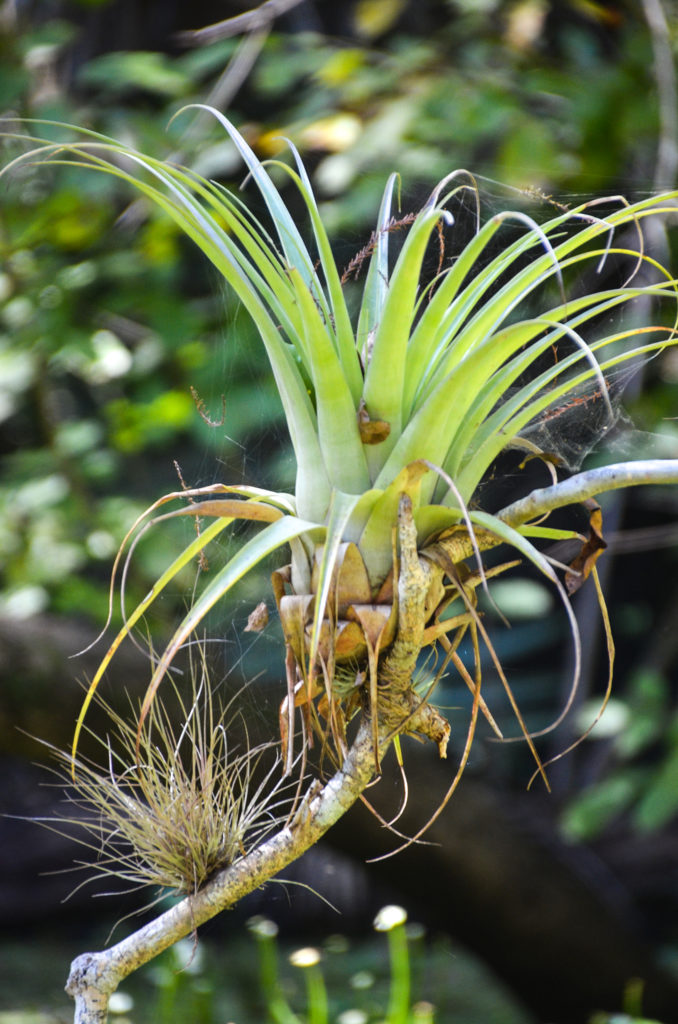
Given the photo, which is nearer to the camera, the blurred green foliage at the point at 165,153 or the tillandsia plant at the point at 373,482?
the tillandsia plant at the point at 373,482

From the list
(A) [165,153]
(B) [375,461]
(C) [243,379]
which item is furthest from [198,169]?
(B) [375,461]

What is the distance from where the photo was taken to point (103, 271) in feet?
4.64

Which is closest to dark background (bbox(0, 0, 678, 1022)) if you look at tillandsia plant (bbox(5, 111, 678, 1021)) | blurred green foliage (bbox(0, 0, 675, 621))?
blurred green foliage (bbox(0, 0, 675, 621))

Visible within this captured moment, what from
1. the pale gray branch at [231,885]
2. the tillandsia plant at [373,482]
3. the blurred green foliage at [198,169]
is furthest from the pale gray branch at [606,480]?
the blurred green foliage at [198,169]

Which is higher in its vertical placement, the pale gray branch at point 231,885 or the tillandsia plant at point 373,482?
the tillandsia plant at point 373,482

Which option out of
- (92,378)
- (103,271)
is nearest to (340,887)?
(92,378)

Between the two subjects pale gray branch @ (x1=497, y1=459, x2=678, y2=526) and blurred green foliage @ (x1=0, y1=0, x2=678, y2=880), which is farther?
blurred green foliage @ (x1=0, y1=0, x2=678, y2=880)

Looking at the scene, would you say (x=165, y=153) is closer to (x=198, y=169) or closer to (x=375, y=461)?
(x=198, y=169)

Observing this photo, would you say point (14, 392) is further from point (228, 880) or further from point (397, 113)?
point (228, 880)

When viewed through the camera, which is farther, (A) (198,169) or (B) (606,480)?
(A) (198,169)

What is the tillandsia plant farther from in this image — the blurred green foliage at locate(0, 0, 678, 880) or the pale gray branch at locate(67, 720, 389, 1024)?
the blurred green foliage at locate(0, 0, 678, 880)

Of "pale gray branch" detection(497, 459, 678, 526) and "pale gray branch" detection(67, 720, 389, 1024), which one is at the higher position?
"pale gray branch" detection(497, 459, 678, 526)

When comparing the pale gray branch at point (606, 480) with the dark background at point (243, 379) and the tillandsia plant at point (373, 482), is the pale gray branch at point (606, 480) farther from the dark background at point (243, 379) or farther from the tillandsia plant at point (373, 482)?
the dark background at point (243, 379)

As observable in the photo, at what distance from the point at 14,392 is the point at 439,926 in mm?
1092
